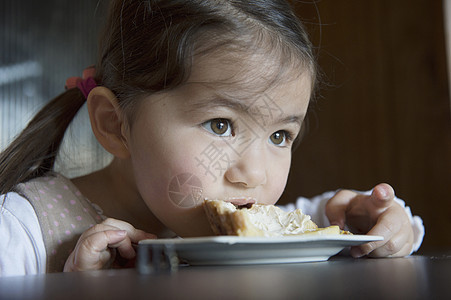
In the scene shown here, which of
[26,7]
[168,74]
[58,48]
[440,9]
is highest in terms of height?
[26,7]

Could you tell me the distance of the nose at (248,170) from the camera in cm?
91

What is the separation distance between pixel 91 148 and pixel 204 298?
1.74m

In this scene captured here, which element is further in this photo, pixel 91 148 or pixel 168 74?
pixel 91 148

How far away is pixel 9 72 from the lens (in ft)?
8.92

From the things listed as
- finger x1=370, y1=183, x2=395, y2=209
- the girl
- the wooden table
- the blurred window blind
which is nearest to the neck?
the girl

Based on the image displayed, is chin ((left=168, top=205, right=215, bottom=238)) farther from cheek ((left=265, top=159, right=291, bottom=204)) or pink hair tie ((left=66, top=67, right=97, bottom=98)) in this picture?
pink hair tie ((left=66, top=67, right=97, bottom=98))

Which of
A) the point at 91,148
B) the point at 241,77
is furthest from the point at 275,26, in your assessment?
the point at 91,148

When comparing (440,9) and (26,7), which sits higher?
(26,7)

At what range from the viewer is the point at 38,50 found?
2.81 metres

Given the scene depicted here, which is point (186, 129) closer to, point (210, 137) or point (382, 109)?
point (210, 137)

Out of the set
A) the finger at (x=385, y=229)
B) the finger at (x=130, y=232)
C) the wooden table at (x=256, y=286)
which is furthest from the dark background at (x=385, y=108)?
the wooden table at (x=256, y=286)

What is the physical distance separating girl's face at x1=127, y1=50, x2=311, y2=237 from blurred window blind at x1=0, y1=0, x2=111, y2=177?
1939 millimetres

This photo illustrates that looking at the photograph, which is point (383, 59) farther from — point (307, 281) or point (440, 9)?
point (307, 281)

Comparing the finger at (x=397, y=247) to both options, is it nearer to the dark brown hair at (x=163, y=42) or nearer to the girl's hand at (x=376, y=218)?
the girl's hand at (x=376, y=218)
